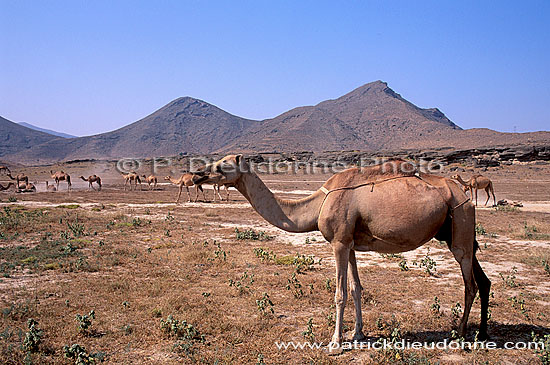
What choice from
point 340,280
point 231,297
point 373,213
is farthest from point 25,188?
point 373,213

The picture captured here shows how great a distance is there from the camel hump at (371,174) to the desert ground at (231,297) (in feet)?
7.10

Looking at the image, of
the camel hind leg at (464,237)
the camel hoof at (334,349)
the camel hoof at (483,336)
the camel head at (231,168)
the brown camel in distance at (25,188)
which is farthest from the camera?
the brown camel in distance at (25,188)

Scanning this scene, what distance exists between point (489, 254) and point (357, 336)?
282 inches

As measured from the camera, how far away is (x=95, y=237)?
12984 millimetres

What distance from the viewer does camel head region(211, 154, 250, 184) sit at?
5.41 metres

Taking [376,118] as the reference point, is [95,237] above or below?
below

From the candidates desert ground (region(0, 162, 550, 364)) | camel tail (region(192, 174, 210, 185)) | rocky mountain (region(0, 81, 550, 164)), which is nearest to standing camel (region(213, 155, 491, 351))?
camel tail (region(192, 174, 210, 185))

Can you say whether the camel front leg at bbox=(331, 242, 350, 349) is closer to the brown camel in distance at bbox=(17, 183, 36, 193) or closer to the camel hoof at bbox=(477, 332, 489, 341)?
the camel hoof at bbox=(477, 332, 489, 341)

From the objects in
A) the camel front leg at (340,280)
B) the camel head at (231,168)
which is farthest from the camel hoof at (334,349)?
the camel head at (231,168)

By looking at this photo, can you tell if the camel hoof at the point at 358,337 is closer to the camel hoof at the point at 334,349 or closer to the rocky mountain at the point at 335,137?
the camel hoof at the point at 334,349

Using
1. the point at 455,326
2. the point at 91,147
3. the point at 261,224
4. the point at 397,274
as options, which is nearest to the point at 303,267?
the point at 397,274

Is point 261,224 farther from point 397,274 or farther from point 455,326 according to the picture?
point 455,326

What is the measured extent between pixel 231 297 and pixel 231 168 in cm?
314

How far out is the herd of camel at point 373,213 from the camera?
520cm
